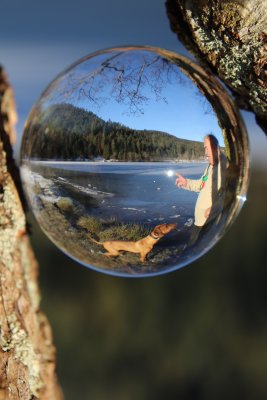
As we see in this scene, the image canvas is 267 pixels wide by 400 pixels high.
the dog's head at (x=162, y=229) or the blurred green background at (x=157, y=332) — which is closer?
the dog's head at (x=162, y=229)

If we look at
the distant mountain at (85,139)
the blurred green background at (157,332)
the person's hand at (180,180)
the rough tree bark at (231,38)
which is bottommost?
the blurred green background at (157,332)

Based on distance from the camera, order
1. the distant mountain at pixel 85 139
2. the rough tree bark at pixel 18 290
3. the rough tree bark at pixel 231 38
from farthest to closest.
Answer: the rough tree bark at pixel 231 38
the distant mountain at pixel 85 139
the rough tree bark at pixel 18 290

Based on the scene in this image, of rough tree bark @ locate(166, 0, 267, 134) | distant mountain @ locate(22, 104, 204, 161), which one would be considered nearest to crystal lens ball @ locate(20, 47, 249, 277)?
distant mountain @ locate(22, 104, 204, 161)

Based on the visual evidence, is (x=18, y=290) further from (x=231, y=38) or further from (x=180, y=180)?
(x=231, y=38)

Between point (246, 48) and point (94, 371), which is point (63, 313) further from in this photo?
point (246, 48)

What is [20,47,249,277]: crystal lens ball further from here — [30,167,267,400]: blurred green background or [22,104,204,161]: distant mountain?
[30,167,267,400]: blurred green background

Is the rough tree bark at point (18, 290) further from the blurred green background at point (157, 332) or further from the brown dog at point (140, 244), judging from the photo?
the blurred green background at point (157, 332)

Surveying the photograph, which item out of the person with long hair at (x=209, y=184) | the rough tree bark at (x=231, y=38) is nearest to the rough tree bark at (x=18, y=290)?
the person with long hair at (x=209, y=184)

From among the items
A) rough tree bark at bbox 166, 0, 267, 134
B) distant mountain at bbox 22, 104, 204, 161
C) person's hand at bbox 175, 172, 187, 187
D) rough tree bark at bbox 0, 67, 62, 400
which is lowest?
rough tree bark at bbox 0, 67, 62, 400
